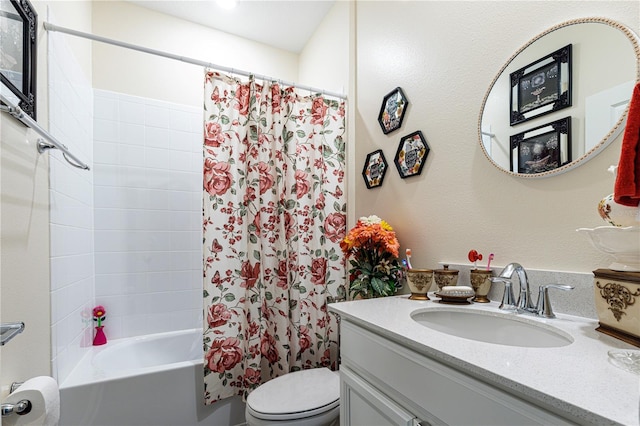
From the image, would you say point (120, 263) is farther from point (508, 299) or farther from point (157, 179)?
point (508, 299)

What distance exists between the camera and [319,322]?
1852mm

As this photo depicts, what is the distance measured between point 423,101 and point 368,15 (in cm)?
83

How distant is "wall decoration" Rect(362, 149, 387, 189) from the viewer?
5.59 feet

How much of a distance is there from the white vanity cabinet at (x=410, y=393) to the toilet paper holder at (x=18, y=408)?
935mm

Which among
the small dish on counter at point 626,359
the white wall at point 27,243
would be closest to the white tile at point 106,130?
the white wall at point 27,243

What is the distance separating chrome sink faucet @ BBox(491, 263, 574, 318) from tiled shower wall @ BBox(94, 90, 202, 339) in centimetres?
212

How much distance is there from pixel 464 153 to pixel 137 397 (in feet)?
6.32

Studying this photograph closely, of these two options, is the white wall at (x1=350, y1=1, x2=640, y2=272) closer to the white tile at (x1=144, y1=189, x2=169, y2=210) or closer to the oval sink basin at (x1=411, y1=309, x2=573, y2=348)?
the oval sink basin at (x1=411, y1=309, x2=573, y2=348)

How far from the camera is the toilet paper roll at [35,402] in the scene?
842mm

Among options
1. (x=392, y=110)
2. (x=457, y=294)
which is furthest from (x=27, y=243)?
(x=392, y=110)

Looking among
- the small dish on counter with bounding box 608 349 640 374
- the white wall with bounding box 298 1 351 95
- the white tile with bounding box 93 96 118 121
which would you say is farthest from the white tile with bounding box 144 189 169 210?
the small dish on counter with bounding box 608 349 640 374

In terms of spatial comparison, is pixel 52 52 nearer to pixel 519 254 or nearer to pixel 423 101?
pixel 423 101

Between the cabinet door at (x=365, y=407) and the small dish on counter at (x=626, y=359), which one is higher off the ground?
the small dish on counter at (x=626, y=359)

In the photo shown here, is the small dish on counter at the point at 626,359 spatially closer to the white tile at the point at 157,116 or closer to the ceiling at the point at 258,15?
the ceiling at the point at 258,15
